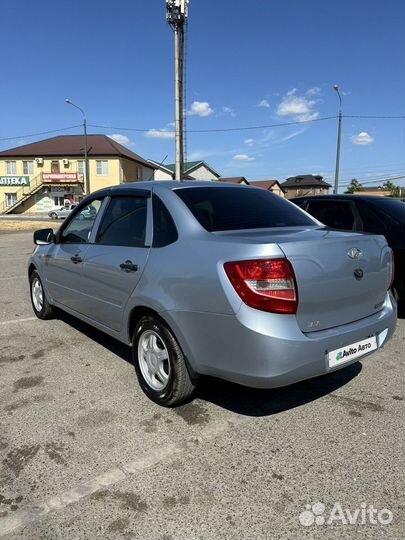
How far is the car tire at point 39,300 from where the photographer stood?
18.1ft

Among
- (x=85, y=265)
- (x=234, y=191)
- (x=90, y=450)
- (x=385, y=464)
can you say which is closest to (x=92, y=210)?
(x=85, y=265)

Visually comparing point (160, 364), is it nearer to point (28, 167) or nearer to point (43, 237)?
point (43, 237)

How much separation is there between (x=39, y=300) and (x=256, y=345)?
4054 mm

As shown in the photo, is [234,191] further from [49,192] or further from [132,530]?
[49,192]

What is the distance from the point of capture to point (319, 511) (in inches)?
86.0

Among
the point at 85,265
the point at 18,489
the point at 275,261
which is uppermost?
the point at 275,261

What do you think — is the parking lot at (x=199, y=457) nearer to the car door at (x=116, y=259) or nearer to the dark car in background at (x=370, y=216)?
the car door at (x=116, y=259)

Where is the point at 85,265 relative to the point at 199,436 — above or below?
above

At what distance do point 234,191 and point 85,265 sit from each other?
61.7 inches

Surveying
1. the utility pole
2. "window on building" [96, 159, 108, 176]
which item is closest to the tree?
"window on building" [96, 159, 108, 176]

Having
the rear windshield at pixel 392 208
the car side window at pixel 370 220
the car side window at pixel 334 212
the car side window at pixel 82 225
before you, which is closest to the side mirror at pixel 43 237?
the car side window at pixel 82 225

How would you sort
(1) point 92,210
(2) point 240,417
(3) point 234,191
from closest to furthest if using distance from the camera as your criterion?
(2) point 240,417
(3) point 234,191
(1) point 92,210

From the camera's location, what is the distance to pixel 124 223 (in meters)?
3.71

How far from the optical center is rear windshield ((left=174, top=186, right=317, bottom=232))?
316 centimetres
